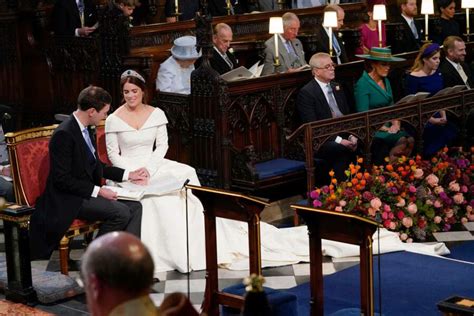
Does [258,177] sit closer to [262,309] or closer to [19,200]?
[19,200]

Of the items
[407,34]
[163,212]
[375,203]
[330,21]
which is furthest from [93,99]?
[407,34]

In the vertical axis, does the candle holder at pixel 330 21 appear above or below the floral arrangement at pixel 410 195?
above

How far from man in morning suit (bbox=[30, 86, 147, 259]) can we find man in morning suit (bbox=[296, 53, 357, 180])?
8.18ft

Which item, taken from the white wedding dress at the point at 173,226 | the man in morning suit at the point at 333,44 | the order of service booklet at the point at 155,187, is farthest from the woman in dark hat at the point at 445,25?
the order of service booklet at the point at 155,187

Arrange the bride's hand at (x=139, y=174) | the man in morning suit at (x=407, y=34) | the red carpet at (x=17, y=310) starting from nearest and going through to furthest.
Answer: the red carpet at (x=17, y=310) → the bride's hand at (x=139, y=174) → the man in morning suit at (x=407, y=34)

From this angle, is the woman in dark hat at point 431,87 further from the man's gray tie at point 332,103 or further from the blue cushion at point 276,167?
the blue cushion at point 276,167

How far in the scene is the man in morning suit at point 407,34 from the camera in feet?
42.1

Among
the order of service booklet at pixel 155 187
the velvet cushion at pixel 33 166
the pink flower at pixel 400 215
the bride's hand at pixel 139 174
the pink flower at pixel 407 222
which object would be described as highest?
the velvet cushion at pixel 33 166

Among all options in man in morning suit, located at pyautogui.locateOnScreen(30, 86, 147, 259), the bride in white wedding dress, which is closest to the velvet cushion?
man in morning suit, located at pyautogui.locateOnScreen(30, 86, 147, 259)

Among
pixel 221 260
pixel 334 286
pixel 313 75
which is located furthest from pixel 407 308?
pixel 313 75

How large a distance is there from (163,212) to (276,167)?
1663 mm

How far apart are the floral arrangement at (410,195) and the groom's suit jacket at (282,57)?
1.94m

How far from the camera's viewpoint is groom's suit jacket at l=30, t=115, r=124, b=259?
7027mm

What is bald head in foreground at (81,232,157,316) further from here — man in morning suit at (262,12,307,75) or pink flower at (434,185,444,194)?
man in morning suit at (262,12,307,75)
